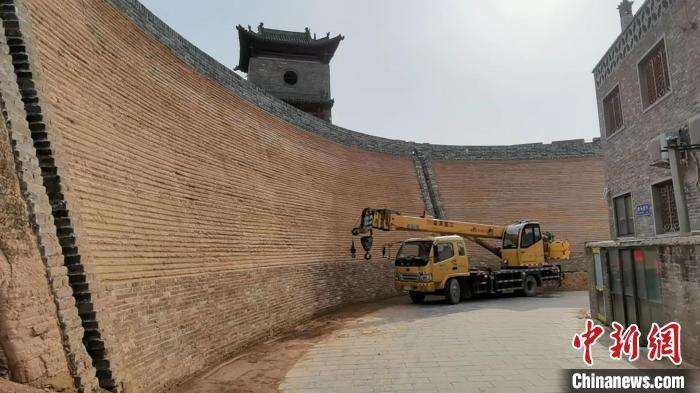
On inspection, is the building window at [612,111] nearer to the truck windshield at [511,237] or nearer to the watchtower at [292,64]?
the truck windshield at [511,237]

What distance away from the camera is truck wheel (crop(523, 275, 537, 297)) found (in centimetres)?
1653

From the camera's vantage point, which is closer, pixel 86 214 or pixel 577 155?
pixel 86 214

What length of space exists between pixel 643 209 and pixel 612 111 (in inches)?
111

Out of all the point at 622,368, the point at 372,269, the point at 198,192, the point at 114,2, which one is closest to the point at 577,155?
the point at 372,269

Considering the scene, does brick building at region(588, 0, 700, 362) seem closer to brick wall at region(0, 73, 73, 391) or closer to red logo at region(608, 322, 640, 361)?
red logo at region(608, 322, 640, 361)

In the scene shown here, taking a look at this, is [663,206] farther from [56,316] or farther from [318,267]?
[56,316]

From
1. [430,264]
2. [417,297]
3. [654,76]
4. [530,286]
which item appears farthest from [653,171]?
[530,286]

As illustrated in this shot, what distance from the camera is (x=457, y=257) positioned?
14930 millimetres

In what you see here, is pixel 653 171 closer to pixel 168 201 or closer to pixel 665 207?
pixel 665 207

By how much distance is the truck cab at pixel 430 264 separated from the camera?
46.6ft

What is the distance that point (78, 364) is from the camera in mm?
4613

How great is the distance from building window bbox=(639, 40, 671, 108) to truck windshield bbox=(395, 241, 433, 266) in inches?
271

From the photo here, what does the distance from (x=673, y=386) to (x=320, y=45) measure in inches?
1006

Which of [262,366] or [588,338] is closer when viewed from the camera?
[262,366]
